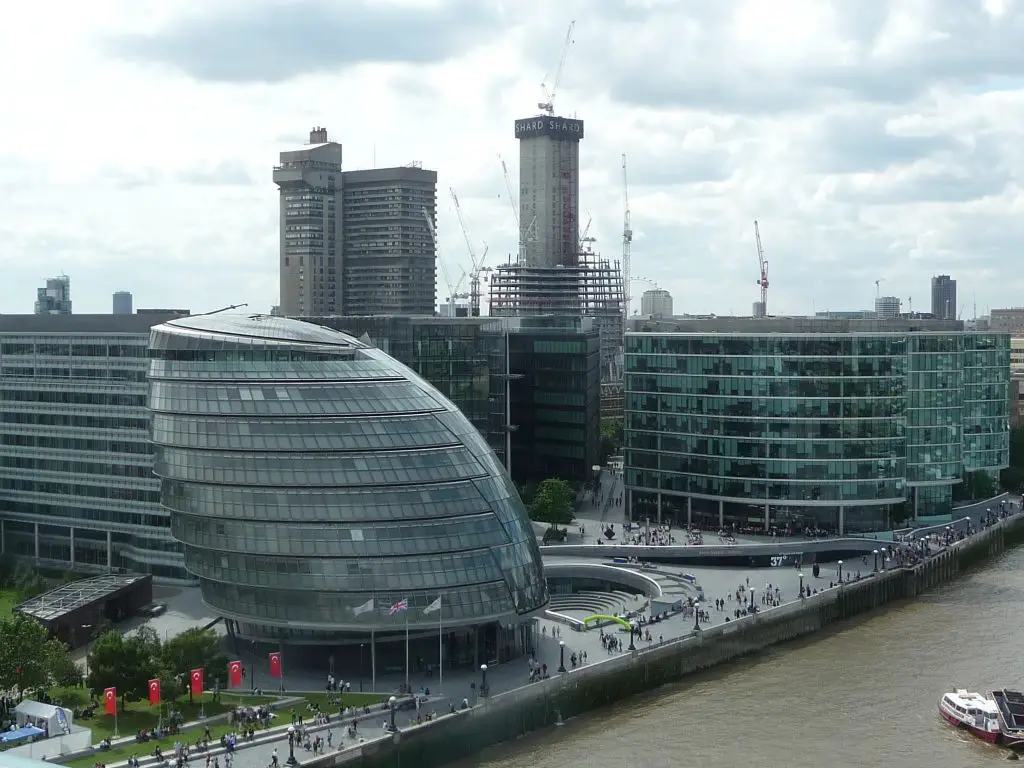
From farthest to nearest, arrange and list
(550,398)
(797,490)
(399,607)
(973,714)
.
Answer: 1. (550,398)
2. (797,490)
3. (399,607)
4. (973,714)

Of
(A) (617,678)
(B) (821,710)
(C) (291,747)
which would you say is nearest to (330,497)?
(C) (291,747)

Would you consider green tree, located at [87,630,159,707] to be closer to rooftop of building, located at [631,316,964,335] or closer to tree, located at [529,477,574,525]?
tree, located at [529,477,574,525]

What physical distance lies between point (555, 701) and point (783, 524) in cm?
4830

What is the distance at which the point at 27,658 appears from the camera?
69250 mm

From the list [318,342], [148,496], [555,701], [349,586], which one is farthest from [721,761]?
[148,496]

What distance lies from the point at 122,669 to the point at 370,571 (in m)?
14.0

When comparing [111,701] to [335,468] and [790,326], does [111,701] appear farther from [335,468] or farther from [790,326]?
[790,326]

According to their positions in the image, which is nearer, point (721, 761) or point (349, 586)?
point (721, 761)

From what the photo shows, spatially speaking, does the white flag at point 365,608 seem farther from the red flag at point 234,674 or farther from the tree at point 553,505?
the tree at point 553,505

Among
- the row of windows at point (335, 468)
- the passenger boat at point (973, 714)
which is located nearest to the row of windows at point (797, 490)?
the passenger boat at point (973, 714)

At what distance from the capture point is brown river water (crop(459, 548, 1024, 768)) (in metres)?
67.8

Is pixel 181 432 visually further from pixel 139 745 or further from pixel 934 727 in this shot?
pixel 934 727

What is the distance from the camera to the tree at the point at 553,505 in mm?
116062

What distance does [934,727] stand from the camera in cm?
7262
